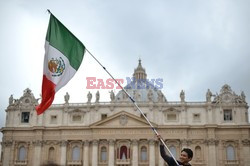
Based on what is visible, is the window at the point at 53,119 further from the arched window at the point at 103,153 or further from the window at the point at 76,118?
the arched window at the point at 103,153

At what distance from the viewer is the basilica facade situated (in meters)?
56.6

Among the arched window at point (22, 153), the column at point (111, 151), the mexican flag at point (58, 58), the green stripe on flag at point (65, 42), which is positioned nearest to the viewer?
the mexican flag at point (58, 58)

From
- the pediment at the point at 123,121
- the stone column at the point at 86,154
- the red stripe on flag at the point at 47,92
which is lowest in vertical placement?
the stone column at the point at 86,154

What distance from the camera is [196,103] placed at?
59.0 m

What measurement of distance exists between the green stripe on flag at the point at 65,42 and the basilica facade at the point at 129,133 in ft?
139

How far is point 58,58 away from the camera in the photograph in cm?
1451

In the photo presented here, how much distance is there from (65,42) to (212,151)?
150ft

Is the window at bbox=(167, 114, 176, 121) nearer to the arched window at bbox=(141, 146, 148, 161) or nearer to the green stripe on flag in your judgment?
the arched window at bbox=(141, 146, 148, 161)

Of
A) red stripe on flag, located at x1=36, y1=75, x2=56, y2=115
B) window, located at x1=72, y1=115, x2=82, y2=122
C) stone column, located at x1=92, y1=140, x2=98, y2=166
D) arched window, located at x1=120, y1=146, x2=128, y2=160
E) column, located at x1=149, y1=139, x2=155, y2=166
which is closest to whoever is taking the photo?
red stripe on flag, located at x1=36, y1=75, x2=56, y2=115

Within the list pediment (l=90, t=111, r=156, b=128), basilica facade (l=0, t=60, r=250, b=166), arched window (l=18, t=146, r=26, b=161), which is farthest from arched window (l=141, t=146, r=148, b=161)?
arched window (l=18, t=146, r=26, b=161)

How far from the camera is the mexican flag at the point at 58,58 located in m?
14.0

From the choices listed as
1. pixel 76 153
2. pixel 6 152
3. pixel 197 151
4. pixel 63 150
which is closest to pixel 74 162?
pixel 76 153

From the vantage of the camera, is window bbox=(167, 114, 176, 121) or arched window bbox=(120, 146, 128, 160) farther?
window bbox=(167, 114, 176, 121)

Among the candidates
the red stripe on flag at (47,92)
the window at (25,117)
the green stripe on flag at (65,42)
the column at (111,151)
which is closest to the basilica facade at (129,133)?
the column at (111,151)
